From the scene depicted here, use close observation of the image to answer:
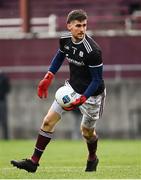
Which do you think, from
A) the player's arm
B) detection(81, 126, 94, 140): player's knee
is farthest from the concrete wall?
the player's arm

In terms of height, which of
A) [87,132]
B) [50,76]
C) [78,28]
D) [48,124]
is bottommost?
[87,132]

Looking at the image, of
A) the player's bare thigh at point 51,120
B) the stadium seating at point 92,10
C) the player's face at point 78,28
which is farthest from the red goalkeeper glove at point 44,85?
the stadium seating at point 92,10

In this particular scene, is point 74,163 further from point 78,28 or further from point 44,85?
point 78,28

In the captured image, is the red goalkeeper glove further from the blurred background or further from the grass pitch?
the blurred background

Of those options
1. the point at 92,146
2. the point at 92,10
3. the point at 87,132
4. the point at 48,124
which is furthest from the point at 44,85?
the point at 92,10

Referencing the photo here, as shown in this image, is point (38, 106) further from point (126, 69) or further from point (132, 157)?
point (132, 157)

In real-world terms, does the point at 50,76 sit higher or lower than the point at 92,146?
higher

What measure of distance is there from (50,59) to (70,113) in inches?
111

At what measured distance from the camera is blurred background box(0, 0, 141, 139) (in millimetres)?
28016

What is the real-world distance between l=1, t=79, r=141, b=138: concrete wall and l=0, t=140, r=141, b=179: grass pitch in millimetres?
4262

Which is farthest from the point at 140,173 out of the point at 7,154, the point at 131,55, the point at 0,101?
the point at 131,55

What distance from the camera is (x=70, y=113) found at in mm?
27984

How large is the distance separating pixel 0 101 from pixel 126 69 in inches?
153

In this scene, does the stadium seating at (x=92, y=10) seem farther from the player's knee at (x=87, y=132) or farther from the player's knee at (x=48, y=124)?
the player's knee at (x=48, y=124)
